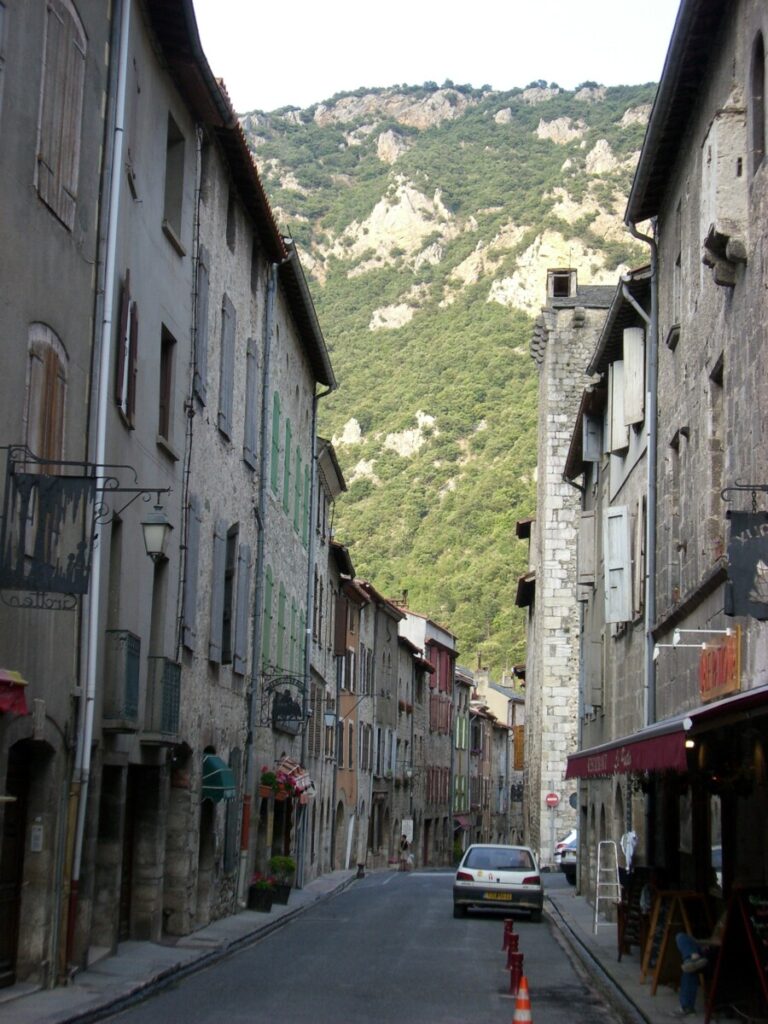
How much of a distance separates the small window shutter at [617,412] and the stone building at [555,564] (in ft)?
69.8

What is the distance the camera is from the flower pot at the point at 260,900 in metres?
25.5

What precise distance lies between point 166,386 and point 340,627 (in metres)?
25.0

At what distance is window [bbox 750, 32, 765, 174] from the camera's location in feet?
45.7

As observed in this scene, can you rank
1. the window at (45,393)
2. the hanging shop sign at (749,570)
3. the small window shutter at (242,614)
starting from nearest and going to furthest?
the hanging shop sign at (749,570)
the window at (45,393)
the small window shutter at (242,614)

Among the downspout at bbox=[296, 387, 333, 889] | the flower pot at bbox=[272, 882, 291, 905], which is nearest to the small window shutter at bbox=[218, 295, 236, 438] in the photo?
the flower pot at bbox=[272, 882, 291, 905]

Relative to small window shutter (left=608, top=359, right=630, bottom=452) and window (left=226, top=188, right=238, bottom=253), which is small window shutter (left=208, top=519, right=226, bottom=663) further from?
small window shutter (left=608, top=359, right=630, bottom=452)

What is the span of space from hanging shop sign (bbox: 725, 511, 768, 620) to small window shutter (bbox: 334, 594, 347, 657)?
31968 mm

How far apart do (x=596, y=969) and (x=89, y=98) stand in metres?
11.3

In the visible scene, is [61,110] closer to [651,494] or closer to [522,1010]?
[522,1010]

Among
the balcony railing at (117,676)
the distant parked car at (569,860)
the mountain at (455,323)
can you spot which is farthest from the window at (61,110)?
the mountain at (455,323)

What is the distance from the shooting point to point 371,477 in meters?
133

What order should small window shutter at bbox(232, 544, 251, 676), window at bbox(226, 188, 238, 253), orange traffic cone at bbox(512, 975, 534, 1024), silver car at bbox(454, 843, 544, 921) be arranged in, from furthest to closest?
1. silver car at bbox(454, 843, 544, 921)
2. small window shutter at bbox(232, 544, 251, 676)
3. window at bbox(226, 188, 238, 253)
4. orange traffic cone at bbox(512, 975, 534, 1024)

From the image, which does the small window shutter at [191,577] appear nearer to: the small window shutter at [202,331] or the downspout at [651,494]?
the small window shutter at [202,331]

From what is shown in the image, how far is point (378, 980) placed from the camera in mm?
16078
